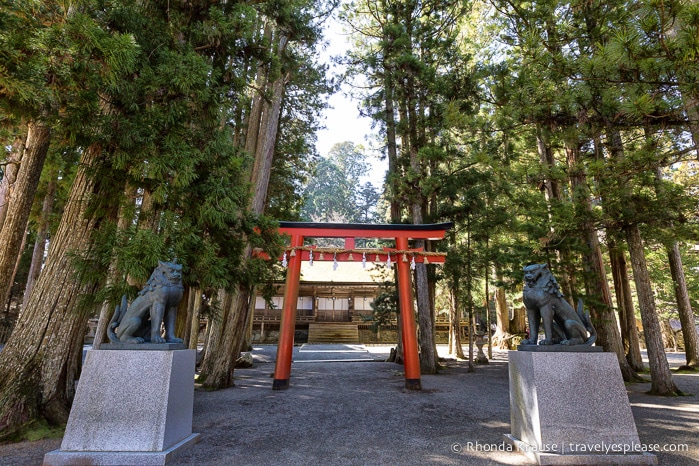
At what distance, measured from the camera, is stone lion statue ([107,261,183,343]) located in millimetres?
3309

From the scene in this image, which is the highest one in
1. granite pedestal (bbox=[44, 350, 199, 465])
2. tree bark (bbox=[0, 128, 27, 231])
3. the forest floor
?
tree bark (bbox=[0, 128, 27, 231])

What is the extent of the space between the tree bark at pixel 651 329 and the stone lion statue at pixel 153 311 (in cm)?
766

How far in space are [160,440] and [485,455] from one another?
3.01m

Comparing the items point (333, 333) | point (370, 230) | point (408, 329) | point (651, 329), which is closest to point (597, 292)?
point (651, 329)

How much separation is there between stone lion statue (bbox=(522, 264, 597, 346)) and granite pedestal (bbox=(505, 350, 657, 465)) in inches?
8.6

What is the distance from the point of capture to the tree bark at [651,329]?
6.26 metres

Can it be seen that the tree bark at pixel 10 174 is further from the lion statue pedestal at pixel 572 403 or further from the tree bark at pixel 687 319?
the tree bark at pixel 687 319

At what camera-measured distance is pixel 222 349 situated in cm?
725

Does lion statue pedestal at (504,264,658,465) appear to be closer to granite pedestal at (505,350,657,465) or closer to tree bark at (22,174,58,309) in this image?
granite pedestal at (505,350,657,465)

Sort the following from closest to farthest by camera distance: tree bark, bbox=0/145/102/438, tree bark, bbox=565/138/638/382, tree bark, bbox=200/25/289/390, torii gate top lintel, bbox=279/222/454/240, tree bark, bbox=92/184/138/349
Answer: tree bark, bbox=0/145/102/438
tree bark, bbox=92/184/138/349
tree bark, bbox=565/138/638/382
tree bark, bbox=200/25/289/390
torii gate top lintel, bbox=279/222/454/240

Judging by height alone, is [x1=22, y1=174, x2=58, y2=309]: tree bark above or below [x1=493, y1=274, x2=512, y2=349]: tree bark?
above

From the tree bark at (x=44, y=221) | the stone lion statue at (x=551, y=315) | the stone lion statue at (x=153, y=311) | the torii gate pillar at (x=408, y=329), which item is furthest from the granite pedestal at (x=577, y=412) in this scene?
the tree bark at (x=44, y=221)

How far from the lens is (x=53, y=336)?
12.9 feet

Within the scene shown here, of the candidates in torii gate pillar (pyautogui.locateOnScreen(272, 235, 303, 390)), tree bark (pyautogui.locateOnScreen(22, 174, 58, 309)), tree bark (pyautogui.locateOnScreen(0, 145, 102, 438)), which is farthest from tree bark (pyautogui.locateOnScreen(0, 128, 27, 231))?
torii gate pillar (pyautogui.locateOnScreen(272, 235, 303, 390))
